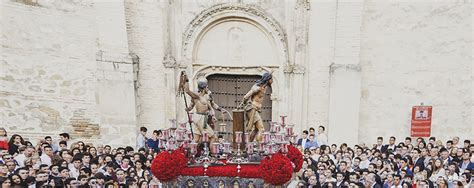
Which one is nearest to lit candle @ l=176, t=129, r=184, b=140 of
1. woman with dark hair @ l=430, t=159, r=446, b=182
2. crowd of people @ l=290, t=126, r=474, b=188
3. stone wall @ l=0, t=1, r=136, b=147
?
crowd of people @ l=290, t=126, r=474, b=188

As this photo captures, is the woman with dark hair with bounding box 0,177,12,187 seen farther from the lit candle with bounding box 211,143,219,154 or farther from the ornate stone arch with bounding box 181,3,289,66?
the ornate stone arch with bounding box 181,3,289,66

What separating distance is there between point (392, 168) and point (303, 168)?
1939mm

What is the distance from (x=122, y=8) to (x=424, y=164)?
1005 cm

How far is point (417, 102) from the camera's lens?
654 inches

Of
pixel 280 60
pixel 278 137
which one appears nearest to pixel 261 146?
pixel 278 137

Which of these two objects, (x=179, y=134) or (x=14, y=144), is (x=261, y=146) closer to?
(x=179, y=134)

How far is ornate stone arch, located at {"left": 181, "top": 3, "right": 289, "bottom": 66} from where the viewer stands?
1672cm

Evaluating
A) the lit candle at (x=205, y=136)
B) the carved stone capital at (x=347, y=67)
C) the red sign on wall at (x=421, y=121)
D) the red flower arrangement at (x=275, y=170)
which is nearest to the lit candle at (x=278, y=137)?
the red flower arrangement at (x=275, y=170)

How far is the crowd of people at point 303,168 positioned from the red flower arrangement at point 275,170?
55.0 inches

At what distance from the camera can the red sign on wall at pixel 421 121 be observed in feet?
54.1

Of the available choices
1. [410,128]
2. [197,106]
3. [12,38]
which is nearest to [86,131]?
[12,38]

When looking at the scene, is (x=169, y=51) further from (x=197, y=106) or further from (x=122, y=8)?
(x=197, y=106)

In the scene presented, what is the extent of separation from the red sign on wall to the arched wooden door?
4778 millimetres

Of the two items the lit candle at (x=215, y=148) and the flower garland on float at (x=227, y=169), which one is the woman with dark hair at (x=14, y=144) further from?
the lit candle at (x=215, y=148)
